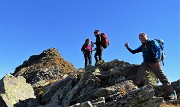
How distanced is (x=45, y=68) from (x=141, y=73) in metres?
26.6

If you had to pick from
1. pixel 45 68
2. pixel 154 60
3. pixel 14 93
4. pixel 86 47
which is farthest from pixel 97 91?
pixel 45 68

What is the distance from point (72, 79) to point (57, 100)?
9.23ft

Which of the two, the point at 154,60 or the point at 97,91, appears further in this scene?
the point at 97,91

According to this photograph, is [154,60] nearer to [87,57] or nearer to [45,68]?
[87,57]

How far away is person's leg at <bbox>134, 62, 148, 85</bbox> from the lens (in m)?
20.3

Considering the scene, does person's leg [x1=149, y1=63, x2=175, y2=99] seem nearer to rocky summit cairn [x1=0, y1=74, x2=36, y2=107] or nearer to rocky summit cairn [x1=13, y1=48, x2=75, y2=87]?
rocky summit cairn [x1=0, y1=74, x2=36, y2=107]

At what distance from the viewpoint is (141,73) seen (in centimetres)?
2088

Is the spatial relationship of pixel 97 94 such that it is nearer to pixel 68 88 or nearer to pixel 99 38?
pixel 68 88

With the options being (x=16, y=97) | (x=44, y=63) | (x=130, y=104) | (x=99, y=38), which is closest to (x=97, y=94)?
(x=130, y=104)

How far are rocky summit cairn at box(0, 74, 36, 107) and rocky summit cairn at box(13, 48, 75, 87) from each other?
832cm

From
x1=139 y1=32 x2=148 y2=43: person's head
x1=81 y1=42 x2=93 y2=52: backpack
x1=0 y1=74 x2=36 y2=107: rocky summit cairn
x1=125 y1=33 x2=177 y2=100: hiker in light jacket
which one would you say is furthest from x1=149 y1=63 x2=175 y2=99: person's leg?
x1=81 y1=42 x2=93 y2=52: backpack

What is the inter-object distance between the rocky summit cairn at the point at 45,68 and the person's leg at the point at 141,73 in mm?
16672

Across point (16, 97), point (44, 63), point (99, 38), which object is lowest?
point (16, 97)

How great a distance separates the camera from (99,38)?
1170 inches
